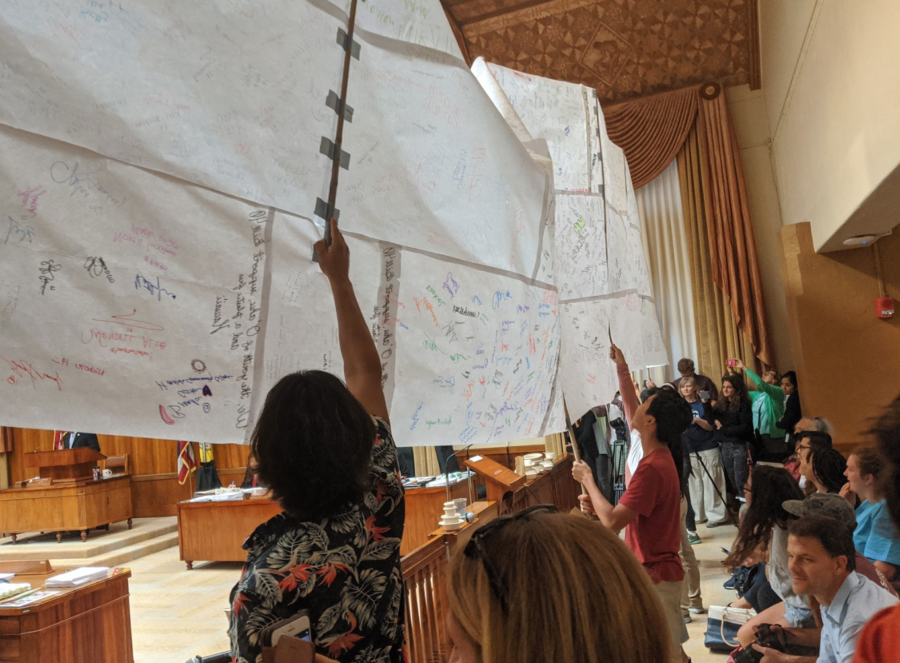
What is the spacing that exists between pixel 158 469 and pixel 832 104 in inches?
372

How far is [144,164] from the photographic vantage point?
47.4 inches

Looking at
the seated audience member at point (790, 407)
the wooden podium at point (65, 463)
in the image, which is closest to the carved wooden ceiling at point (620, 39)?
the seated audience member at point (790, 407)

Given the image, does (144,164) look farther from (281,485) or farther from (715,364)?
(715,364)

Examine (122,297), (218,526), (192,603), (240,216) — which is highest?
(240,216)

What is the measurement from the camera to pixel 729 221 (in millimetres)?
8078

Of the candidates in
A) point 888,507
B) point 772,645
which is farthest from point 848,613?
point 888,507

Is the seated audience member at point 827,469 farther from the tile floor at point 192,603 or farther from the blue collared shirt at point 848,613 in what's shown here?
the blue collared shirt at point 848,613

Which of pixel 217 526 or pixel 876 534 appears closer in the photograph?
pixel 876 534

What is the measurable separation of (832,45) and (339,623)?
4945mm

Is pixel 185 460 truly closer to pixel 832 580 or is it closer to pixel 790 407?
pixel 790 407

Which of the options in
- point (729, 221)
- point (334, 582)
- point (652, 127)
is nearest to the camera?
point (334, 582)

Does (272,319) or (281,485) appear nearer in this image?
(281,485)

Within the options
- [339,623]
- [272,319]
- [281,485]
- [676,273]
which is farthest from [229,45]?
[676,273]

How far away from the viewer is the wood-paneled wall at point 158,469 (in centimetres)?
998
